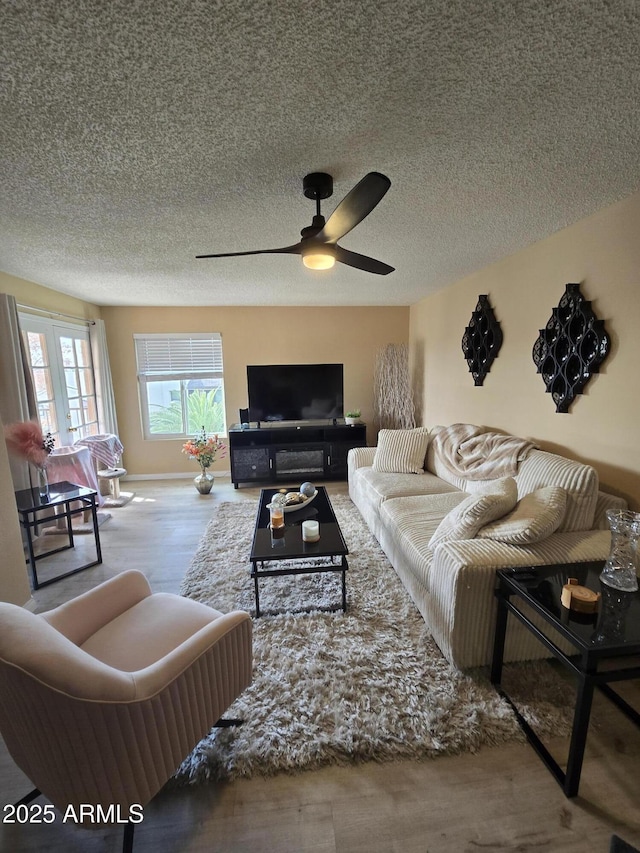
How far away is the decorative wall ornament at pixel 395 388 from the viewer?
190 inches

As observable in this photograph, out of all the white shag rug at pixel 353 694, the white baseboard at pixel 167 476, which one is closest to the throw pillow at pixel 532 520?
the white shag rug at pixel 353 694

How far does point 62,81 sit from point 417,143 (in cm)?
124

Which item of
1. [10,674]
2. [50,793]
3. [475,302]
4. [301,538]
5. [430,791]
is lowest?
[430,791]

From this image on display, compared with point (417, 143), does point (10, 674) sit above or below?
below

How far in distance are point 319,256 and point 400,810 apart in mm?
2247

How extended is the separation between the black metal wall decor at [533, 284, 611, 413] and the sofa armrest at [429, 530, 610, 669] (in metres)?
1.01

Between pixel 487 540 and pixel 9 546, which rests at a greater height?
pixel 487 540

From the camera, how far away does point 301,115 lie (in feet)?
4.20

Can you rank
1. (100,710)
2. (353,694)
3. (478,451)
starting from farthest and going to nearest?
(478,451), (353,694), (100,710)

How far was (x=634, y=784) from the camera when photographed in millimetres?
1269

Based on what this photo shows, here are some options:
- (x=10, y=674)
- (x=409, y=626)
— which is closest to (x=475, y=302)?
(x=409, y=626)

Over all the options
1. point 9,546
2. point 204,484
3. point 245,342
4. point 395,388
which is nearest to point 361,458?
point 395,388

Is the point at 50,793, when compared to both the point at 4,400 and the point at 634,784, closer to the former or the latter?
the point at 634,784

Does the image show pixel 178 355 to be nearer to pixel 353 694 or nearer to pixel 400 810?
pixel 353 694
